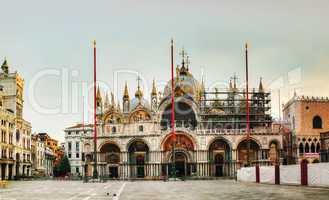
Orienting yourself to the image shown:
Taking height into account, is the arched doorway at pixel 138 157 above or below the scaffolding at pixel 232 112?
below

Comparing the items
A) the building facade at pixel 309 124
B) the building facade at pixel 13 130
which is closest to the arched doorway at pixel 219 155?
the building facade at pixel 309 124

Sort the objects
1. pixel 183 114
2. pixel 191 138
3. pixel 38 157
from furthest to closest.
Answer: pixel 38 157 < pixel 183 114 < pixel 191 138

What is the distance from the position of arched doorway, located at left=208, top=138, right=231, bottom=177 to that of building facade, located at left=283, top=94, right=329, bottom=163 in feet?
41.2

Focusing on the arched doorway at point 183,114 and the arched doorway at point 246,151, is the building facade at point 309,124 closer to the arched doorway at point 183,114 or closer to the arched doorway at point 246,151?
the arched doorway at point 246,151

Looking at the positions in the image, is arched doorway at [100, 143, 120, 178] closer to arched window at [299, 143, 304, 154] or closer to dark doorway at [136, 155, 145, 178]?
dark doorway at [136, 155, 145, 178]

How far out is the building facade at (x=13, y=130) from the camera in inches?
3135

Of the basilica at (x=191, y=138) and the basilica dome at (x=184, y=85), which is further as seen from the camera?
the basilica dome at (x=184, y=85)

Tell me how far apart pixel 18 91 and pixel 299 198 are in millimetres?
74107

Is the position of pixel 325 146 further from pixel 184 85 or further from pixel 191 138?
pixel 184 85

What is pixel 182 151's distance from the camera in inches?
3233

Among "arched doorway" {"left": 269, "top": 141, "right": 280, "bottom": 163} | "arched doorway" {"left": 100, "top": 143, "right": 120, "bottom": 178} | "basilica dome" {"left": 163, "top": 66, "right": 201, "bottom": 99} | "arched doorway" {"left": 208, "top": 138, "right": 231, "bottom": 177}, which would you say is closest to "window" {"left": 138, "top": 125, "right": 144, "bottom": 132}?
"arched doorway" {"left": 100, "top": 143, "right": 120, "bottom": 178}

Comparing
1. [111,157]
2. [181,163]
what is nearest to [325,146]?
[181,163]

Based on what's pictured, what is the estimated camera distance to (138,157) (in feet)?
277

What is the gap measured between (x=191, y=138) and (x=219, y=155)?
18.9 ft
